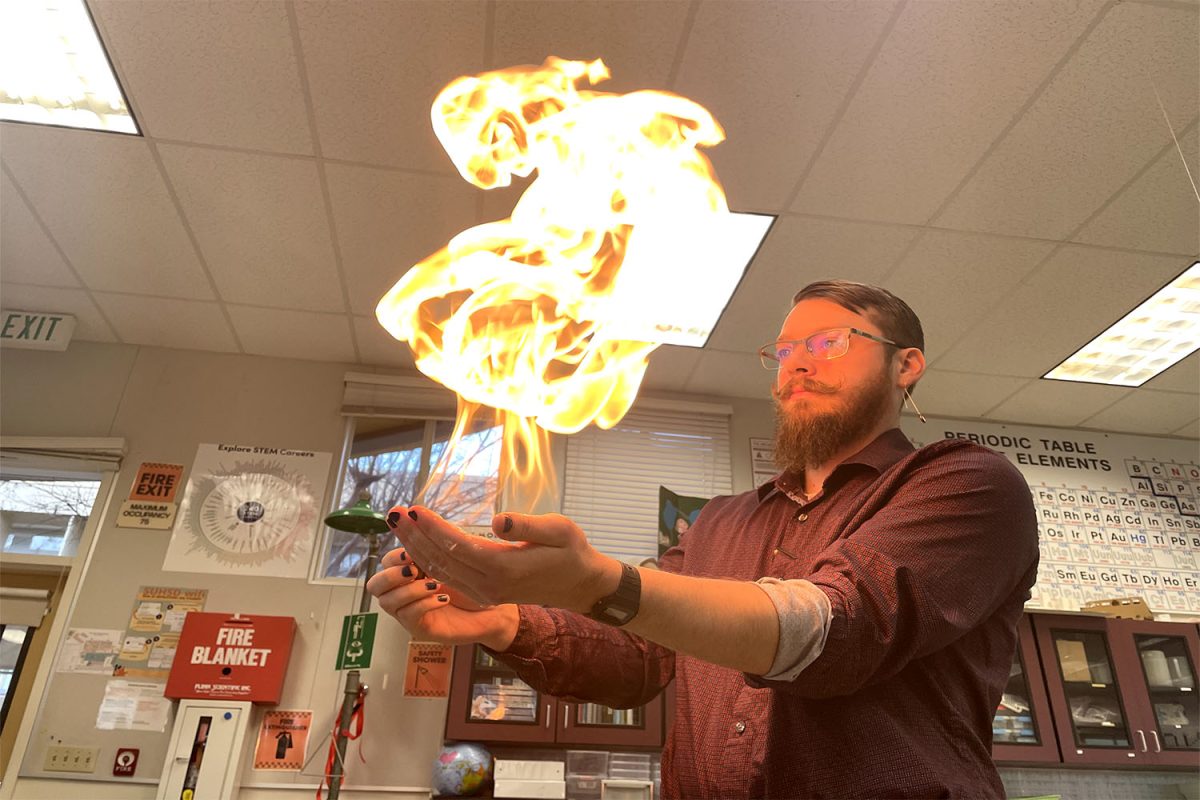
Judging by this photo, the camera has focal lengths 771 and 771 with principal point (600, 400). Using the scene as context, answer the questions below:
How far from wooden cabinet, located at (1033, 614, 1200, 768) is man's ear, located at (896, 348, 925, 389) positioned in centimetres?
325

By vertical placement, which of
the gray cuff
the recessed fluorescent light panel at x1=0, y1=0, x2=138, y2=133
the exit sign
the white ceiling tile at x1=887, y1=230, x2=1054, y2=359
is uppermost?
the recessed fluorescent light panel at x1=0, y1=0, x2=138, y2=133

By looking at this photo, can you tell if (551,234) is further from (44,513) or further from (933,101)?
(44,513)

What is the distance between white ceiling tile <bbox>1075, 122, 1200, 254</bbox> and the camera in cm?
303

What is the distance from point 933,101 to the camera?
2.79 m

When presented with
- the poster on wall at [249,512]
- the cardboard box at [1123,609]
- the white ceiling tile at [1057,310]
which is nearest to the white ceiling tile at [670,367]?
the white ceiling tile at [1057,310]

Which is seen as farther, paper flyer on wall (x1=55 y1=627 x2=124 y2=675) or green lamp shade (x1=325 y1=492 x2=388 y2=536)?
paper flyer on wall (x1=55 y1=627 x2=124 y2=675)

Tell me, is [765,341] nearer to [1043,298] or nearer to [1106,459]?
[1043,298]

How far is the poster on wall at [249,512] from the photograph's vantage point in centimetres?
411

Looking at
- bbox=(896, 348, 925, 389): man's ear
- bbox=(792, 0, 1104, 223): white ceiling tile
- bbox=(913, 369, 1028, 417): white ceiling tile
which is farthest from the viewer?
bbox=(913, 369, 1028, 417): white ceiling tile

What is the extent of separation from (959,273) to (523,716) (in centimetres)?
293

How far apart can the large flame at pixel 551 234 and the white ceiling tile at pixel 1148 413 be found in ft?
10.9

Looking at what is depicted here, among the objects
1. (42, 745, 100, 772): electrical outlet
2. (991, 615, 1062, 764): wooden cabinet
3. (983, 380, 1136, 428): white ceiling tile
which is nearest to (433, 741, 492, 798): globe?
(42, 745, 100, 772): electrical outlet

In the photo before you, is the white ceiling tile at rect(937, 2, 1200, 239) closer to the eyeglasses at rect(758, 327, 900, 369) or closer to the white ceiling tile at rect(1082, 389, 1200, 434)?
the eyeglasses at rect(758, 327, 900, 369)

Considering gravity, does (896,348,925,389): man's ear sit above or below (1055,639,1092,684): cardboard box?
above
